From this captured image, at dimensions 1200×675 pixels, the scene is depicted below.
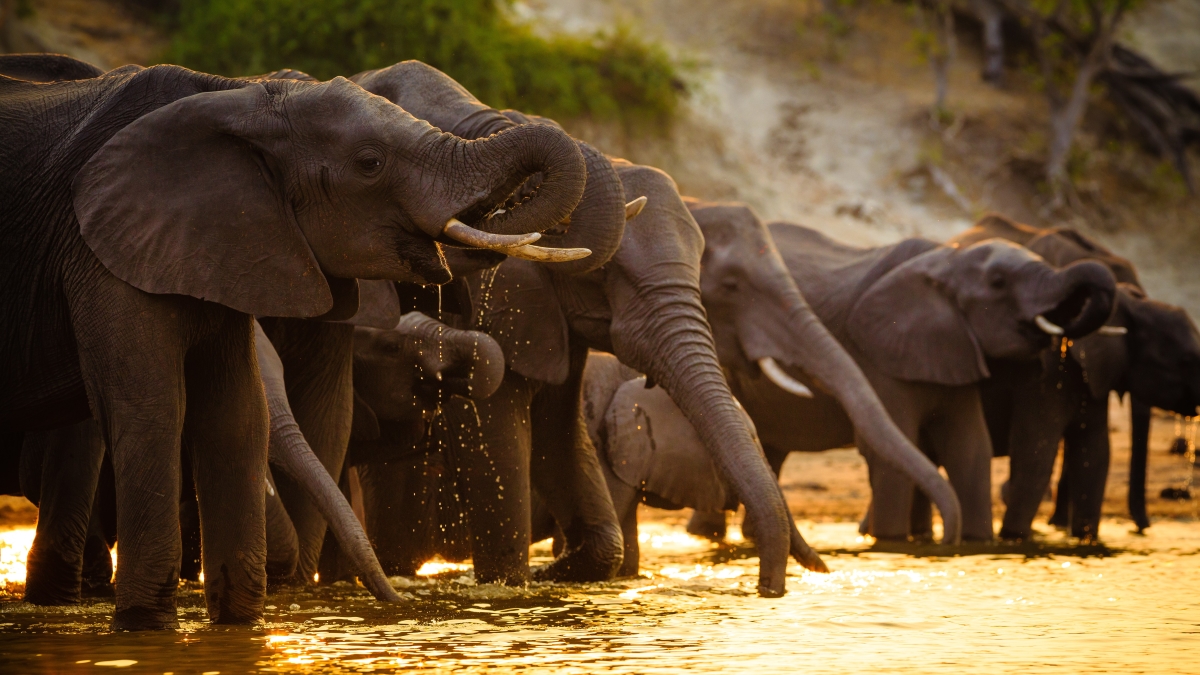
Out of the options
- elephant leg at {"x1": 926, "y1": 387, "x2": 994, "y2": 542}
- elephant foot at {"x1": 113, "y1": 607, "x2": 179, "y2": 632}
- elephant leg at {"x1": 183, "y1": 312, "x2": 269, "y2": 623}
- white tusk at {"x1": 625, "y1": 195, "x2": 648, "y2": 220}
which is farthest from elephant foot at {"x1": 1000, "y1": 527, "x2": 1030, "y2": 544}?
elephant foot at {"x1": 113, "y1": 607, "x2": 179, "y2": 632}

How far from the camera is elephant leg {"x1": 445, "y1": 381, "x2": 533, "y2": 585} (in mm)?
6672

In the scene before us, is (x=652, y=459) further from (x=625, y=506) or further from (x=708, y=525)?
(x=708, y=525)

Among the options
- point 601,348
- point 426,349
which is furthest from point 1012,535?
point 426,349

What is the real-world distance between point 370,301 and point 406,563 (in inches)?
63.9

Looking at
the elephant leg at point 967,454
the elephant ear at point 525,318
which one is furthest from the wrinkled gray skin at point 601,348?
the elephant leg at point 967,454

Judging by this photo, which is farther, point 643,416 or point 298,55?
point 298,55

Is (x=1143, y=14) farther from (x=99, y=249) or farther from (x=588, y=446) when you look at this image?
(x=99, y=249)

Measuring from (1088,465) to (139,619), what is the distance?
7684 millimetres

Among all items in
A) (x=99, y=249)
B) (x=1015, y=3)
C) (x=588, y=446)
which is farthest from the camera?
(x=1015, y=3)

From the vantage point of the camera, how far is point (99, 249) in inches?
178

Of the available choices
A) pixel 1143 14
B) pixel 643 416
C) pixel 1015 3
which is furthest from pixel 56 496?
pixel 1143 14

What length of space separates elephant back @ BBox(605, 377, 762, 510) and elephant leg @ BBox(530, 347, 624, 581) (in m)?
0.72

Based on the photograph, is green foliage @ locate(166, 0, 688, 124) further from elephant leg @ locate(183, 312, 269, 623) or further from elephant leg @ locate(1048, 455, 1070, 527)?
elephant leg @ locate(183, 312, 269, 623)

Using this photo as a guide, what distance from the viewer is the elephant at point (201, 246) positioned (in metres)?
4.53
